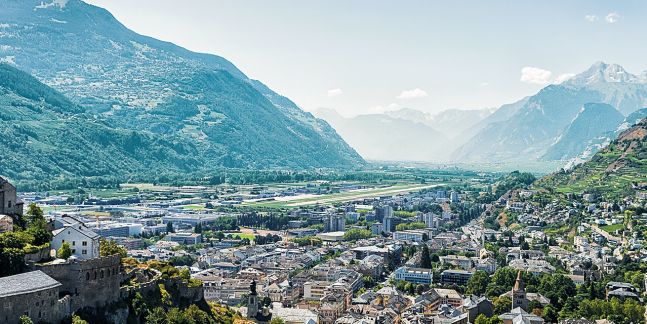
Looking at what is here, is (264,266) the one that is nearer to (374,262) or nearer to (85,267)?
(374,262)

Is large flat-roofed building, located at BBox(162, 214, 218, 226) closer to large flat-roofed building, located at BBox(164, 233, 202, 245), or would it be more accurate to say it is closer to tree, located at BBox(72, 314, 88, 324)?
large flat-roofed building, located at BBox(164, 233, 202, 245)

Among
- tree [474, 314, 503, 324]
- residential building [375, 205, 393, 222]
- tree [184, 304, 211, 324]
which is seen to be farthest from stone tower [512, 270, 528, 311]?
residential building [375, 205, 393, 222]

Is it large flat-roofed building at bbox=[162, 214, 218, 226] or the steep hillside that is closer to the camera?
large flat-roofed building at bbox=[162, 214, 218, 226]

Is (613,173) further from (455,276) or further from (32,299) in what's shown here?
(32,299)

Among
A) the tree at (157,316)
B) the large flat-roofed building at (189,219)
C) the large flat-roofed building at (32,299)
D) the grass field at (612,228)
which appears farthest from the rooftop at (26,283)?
the large flat-roofed building at (189,219)

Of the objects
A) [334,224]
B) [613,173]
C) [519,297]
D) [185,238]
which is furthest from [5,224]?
[613,173]

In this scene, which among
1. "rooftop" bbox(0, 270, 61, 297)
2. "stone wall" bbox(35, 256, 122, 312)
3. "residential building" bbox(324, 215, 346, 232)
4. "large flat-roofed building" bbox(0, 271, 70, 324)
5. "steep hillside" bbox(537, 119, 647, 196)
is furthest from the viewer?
"steep hillside" bbox(537, 119, 647, 196)
